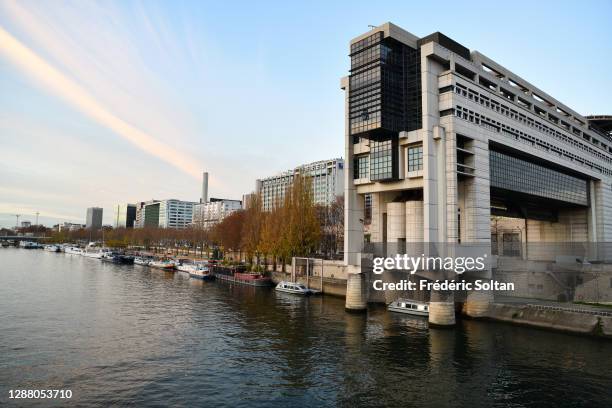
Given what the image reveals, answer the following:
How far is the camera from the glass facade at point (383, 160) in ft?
173

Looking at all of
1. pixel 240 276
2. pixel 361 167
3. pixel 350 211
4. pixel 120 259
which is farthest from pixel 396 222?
pixel 120 259

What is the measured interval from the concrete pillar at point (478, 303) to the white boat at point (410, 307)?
4955mm

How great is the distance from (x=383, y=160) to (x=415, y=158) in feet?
13.7

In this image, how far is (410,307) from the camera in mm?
49531

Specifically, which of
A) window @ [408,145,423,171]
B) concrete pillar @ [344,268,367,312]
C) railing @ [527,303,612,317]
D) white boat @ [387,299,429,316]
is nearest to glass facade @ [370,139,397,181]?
A: window @ [408,145,423,171]

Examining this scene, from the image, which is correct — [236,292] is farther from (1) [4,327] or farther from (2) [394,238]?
(1) [4,327]

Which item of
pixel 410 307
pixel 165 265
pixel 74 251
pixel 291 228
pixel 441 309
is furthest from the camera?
pixel 74 251

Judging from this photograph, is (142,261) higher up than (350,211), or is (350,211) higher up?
(350,211)

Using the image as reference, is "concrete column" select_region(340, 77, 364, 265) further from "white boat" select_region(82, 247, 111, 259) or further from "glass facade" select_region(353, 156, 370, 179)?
"white boat" select_region(82, 247, 111, 259)

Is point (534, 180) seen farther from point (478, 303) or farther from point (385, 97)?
point (385, 97)

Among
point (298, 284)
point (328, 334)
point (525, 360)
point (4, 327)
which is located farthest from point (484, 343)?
point (4, 327)

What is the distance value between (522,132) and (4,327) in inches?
2844

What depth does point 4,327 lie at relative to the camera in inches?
1499

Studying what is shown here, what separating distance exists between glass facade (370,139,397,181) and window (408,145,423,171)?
2004 mm
